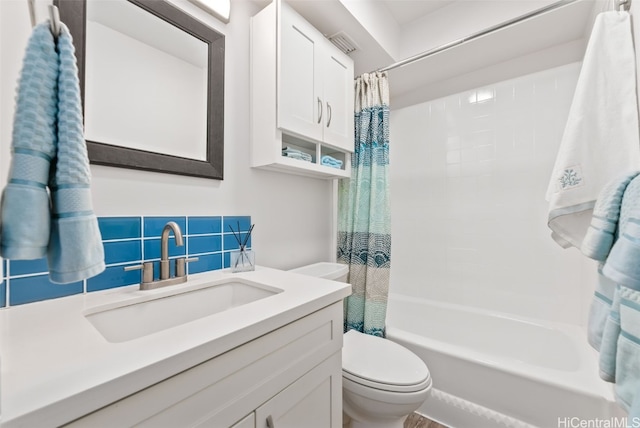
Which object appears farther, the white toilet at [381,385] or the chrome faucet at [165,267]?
the white toilet at [381,385]

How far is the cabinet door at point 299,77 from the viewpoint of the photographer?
1.27m

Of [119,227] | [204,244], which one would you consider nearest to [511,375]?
[204,244]

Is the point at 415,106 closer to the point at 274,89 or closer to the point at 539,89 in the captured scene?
the point at 539,89

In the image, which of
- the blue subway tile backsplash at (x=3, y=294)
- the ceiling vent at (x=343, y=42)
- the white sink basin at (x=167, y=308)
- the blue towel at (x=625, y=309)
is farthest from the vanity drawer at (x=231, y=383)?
the ceiling vent at (x=343, y=42)

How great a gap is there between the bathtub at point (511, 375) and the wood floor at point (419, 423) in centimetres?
3

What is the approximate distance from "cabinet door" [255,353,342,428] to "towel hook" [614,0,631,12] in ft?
5.78

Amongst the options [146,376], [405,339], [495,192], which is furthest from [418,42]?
[146,376]

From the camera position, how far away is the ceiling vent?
1.57 meters

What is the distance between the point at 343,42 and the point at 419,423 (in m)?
2.25

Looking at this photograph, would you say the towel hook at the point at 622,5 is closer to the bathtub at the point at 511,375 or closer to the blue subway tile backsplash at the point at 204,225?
the bathtub at the point at 511,375

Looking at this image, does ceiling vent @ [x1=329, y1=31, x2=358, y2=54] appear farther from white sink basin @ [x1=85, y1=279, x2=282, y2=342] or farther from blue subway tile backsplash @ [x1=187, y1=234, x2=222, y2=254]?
white sink basin @ [x1=85, y1=279, x2=282, y2=342]

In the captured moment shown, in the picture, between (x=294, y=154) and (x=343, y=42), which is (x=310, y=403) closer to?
(x=294, y=154)

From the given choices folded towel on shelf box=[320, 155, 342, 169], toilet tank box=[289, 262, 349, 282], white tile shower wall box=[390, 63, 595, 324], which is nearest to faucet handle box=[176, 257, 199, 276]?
toilet tank box=[289, 262, 349, 282]

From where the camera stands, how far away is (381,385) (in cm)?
107
